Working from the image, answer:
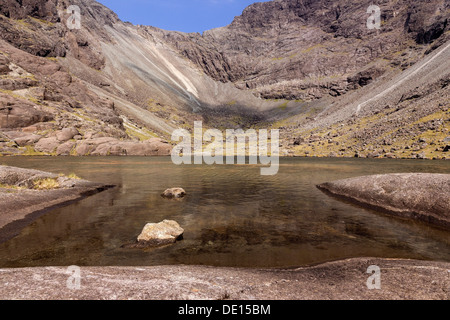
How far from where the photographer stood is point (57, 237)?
46.3 feet

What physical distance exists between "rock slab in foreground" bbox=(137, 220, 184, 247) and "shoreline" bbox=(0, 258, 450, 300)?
3.63m

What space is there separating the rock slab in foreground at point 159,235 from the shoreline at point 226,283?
3635 mm

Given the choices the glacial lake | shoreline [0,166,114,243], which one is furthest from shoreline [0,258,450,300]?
shoreline [0,166,114,243]

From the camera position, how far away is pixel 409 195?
65.8 ft

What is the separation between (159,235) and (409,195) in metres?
18.6

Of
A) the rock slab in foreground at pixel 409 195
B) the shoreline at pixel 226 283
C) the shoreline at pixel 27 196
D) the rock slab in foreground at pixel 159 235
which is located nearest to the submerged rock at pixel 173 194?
the shoreline at pixel 27 196

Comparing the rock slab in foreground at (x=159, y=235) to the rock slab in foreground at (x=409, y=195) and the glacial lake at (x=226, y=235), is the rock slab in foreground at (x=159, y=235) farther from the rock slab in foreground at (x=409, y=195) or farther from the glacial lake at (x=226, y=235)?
the rock slab in foreground at (x=409, y=195)

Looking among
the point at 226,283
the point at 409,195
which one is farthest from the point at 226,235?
the point at 409,195

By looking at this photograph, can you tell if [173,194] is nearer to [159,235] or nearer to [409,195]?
[159,235]

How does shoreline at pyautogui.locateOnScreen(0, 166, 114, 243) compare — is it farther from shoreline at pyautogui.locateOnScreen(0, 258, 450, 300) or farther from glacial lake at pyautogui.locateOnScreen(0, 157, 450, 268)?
shoreline at pyautogui.locateOnScreen(0, 258, 450, 300)

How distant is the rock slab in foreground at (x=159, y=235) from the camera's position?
523 inches
